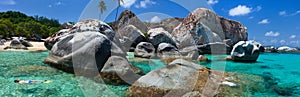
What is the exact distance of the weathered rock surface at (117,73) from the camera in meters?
7.95

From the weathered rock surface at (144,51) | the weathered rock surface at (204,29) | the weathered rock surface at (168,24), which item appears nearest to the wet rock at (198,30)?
the weathered rock surface at (204,29)

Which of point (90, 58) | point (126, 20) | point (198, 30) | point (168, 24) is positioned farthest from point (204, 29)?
point (90, 58)

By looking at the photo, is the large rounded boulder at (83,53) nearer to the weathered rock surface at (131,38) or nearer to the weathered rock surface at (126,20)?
the weathered rock surface at (131,38)

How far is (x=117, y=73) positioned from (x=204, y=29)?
80.7 feet

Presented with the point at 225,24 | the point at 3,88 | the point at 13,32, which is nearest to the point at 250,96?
the point at 3,88

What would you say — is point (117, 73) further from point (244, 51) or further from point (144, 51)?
point (244, 51)

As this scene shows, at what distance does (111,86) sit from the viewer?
24.0 feet

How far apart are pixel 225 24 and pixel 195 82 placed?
1400 inches

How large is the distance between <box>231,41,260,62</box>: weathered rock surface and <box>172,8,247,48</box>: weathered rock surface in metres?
10.5

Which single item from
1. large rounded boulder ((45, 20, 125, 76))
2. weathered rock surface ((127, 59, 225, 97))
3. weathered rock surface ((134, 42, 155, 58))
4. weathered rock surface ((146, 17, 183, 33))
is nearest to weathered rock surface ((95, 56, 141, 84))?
large rounded boulder ((45, 20, 125, 76))

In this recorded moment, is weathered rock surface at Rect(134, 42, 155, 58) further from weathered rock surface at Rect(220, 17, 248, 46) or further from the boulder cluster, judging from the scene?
weathered rock surface at Rect(220, 17, 248, 46)

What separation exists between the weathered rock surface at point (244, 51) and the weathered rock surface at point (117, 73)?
1283cm

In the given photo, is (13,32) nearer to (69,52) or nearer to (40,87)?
(69,52)

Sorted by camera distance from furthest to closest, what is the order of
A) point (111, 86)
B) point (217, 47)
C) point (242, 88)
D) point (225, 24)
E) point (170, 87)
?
point (225, 24)
point (217, 47)
point (242, 88)
point (111, 86)
point (170, 87)
